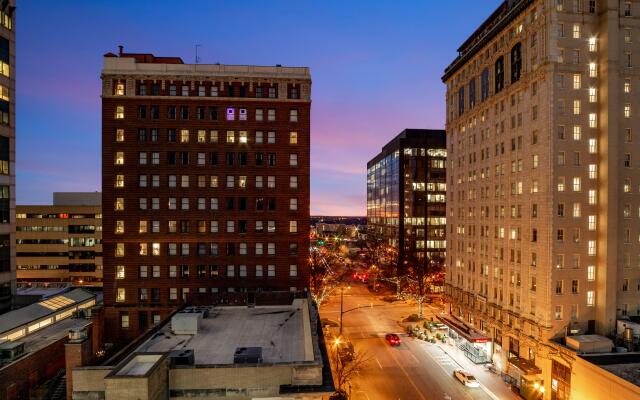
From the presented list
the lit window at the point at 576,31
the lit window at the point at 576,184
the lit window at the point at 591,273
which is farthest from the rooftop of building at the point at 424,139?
the lit window at the point at 591,273

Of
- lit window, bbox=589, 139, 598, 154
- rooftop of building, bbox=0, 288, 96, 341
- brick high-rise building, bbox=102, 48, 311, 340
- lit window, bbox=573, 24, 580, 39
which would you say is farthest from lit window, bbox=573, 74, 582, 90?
rooftop of building, bbox=0, 288, 96, 341

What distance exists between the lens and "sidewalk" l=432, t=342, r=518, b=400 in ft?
163

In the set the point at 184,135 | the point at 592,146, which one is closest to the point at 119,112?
the point at 184,135

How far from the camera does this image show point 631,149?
51438 millimetres

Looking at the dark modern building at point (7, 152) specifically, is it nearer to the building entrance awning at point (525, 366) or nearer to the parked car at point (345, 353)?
the parked car at point (345, 353)

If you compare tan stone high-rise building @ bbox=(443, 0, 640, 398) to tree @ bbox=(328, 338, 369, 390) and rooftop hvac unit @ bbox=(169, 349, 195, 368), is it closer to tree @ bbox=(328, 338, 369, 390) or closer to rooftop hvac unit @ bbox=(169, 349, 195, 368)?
tree @ bbox=(328, 338, 369, 390)

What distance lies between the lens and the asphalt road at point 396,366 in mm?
48719

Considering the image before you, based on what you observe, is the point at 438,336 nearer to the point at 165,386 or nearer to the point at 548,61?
the point at 548,61

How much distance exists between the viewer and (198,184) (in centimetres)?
5953

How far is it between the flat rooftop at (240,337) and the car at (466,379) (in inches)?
923

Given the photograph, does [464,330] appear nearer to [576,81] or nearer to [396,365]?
[396,365]

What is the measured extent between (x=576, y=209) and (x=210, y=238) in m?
48.4

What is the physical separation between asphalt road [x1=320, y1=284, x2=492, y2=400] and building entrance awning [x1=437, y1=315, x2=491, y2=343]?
4194 mm

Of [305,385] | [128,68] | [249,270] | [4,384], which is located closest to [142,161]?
[128,68]
